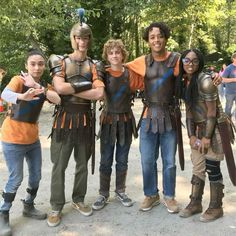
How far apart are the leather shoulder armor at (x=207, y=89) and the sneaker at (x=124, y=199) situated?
1483mm

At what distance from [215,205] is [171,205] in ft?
1.53

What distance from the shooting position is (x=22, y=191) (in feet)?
16.1

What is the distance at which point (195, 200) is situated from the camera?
4.09m

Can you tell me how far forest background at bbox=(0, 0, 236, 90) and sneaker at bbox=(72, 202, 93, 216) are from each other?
220 inches

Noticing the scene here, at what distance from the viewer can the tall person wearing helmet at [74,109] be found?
12.3 ft

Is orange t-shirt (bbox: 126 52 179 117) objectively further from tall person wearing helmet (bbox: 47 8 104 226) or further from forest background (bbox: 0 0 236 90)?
forest background (bbox: 0 0 236 90)

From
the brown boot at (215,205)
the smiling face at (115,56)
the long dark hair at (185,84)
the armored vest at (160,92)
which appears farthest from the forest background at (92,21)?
the brown boot at (215,205)

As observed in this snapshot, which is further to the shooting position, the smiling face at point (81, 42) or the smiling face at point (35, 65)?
the smiling face at point (81, 42)

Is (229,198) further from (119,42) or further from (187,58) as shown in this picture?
(119,42)

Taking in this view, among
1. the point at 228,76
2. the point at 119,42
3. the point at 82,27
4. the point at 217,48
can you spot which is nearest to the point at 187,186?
the point at 119,42

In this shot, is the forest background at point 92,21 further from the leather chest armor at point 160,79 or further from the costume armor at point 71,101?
the leather chest armor at point 160,79

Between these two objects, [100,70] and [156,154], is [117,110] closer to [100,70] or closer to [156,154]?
[100,70]

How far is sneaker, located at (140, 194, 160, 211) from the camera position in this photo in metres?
4.24

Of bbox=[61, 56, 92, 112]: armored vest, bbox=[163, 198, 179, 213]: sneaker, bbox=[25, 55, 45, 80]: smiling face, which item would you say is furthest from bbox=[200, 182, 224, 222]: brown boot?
bbox=[25, 55, 45, 80]: smiling face
